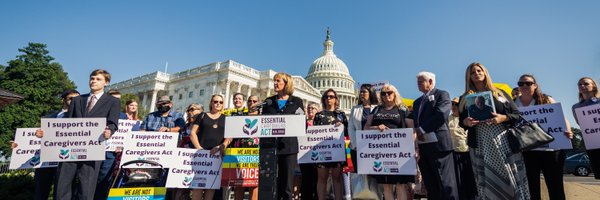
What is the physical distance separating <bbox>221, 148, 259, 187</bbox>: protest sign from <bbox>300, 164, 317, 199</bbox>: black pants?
2.66 feet

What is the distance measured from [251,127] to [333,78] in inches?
3825

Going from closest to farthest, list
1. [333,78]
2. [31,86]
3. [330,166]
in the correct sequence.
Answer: [330,166], [31,86], [333,78]

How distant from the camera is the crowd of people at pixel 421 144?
3.83 m

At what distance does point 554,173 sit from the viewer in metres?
4.18

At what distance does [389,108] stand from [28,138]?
6.82 m

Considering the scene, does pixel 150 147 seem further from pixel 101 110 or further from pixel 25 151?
pixel 25 151

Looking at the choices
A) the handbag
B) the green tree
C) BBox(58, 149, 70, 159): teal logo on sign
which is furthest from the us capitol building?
BBox(58, 149, 70, 159): teal logo on sign

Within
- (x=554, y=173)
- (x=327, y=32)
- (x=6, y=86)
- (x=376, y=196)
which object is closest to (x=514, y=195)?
(x=554, y=173)

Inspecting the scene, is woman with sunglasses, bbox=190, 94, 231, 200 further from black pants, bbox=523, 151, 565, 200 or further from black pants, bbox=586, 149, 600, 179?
black pants, bbox=586, 149, 600, 179

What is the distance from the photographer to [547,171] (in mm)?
4238

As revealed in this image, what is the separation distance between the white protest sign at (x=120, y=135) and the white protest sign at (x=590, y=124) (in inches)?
304

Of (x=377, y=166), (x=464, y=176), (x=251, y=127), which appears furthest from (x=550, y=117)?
(x=251, y=127)

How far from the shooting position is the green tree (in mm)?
33094

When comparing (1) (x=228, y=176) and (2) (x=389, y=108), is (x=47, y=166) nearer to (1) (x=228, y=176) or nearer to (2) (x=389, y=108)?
(1) (x=228, y=176)
